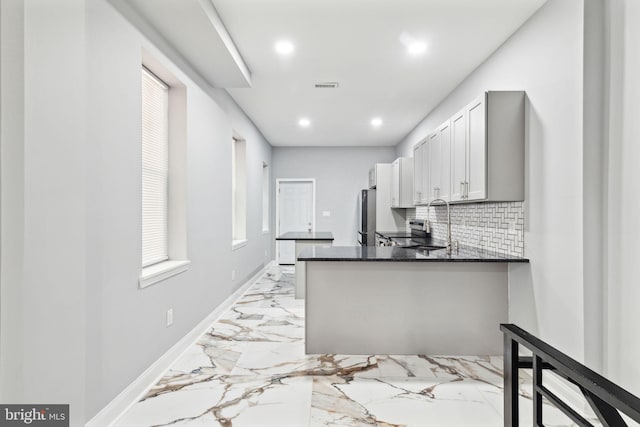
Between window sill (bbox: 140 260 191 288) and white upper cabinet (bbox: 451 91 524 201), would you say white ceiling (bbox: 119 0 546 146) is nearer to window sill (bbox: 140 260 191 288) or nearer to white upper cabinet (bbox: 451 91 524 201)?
white upper cabinet (bbox: 451 91 524 201)

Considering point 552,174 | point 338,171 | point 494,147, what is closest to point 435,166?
point 494,147

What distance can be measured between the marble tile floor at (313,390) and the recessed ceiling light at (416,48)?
8.72ft

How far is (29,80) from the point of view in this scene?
1420mm

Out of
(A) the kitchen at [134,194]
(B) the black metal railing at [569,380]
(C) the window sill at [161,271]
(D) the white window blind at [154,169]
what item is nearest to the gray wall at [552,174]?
(A) the kitchen at [134,194]

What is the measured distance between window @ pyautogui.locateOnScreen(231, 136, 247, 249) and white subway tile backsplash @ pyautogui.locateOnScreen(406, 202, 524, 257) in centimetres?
287

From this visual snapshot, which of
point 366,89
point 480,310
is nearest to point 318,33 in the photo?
point 366,89

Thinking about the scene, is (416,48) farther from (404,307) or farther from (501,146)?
(404,307)

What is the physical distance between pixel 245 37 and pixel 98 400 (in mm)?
2757

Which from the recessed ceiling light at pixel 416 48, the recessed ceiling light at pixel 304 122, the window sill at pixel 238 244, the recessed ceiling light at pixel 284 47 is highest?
the recessed ceiling light at pixel 304 122

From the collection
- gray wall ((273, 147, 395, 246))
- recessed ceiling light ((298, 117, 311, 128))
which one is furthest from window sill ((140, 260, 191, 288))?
gray wall ((273, 147, 395, 246))

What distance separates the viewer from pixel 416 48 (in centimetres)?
319

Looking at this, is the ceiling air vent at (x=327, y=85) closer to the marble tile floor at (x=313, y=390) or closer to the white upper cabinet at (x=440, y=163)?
the white upper cabinet at (x=440, y=163)

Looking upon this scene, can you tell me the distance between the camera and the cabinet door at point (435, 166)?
12.7 feet

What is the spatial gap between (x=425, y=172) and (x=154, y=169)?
3046mm
